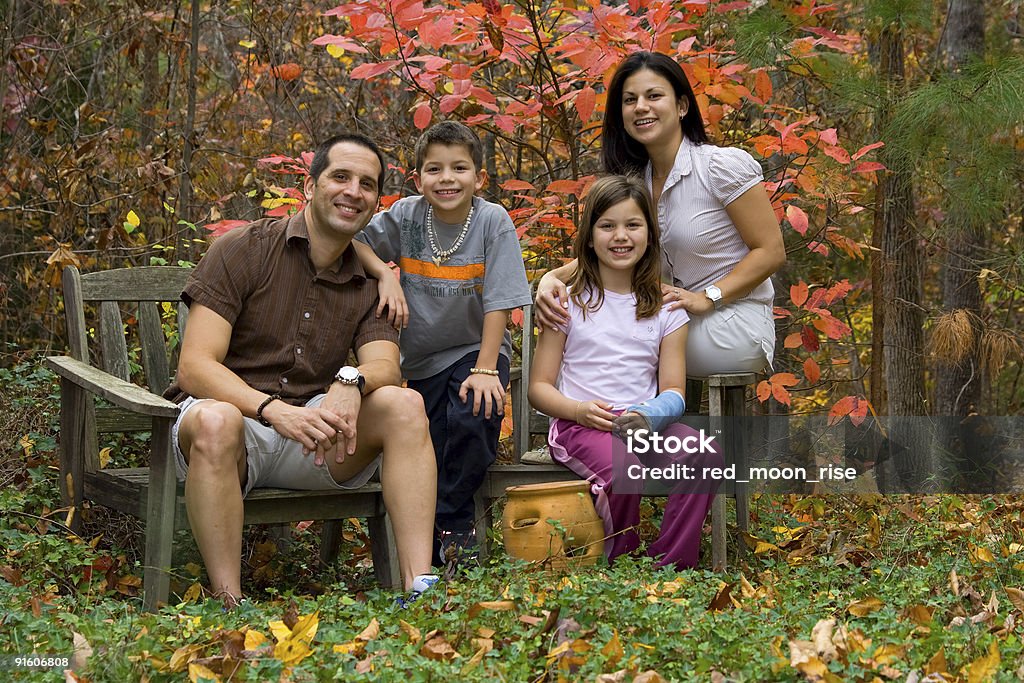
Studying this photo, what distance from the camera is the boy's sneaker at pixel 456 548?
3.59 meters

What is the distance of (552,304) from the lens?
156 inches

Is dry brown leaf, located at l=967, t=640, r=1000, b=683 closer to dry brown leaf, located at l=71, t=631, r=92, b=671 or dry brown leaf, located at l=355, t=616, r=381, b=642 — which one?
dry brown leaf, located at l=355, t=616, r=381, b=642

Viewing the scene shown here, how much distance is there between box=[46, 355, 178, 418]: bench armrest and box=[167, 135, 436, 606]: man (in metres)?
0.13

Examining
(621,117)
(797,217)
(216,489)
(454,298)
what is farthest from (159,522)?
(797,217)

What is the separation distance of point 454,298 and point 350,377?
60 cm

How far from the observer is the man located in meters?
3.32

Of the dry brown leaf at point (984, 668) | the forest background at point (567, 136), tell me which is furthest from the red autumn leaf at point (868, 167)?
the dry brown leaf at point (984, 668)

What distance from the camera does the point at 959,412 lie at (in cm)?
609

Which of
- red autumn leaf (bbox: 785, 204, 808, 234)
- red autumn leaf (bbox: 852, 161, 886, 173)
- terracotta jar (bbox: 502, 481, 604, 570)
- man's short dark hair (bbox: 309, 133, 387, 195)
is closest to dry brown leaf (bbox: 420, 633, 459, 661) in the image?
terracotta jar (bbox: 502, 481, 604, 570)

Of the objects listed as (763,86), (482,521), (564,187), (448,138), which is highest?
(763,86)

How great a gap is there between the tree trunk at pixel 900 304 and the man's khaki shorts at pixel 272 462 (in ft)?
10.5

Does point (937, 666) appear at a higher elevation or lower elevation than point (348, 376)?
lower

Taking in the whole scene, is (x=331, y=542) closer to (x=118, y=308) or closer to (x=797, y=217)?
(x=118, y=308)

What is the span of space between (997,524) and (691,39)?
2.21 metres
